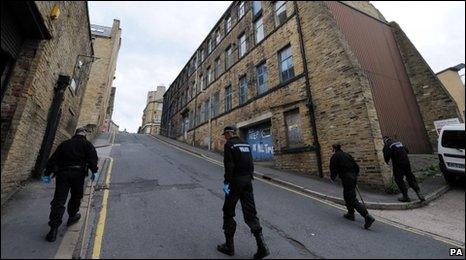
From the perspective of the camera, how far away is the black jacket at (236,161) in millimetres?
4048

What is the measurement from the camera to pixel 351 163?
5832 millimetres

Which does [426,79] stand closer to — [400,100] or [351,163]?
[400,100]

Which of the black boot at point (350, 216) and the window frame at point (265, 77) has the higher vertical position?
the window frame at point (265, 77)

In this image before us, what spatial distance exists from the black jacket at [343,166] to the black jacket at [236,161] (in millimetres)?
2668

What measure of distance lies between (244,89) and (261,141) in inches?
161

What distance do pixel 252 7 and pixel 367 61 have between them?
925 cm

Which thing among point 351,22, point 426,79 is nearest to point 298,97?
point 351,22

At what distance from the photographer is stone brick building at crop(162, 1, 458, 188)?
9.38 metres

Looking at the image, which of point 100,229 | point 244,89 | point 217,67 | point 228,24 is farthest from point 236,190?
point 228,24

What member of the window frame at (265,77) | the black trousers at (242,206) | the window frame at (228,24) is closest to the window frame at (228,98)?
the window frame at (265,77)

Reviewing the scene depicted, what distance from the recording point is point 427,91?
1339 centimetres

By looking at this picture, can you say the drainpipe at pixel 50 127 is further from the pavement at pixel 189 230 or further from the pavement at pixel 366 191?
the pavement at pixel 366 191

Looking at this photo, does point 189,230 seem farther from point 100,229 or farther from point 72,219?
point 72,219

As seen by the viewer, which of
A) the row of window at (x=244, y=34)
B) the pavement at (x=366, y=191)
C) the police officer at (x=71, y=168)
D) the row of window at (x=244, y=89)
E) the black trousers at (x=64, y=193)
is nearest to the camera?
the black trousers at (x=64, y=193)
